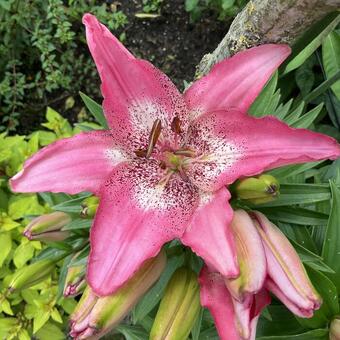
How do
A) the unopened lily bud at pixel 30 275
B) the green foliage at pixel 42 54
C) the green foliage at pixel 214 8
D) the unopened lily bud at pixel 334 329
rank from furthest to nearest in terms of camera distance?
the green foliage at pixel 42 54
the green foliage at pixel 214 8
the unopened lily bud at pixel 30 275
the unopened lily bud at pixel 334 329

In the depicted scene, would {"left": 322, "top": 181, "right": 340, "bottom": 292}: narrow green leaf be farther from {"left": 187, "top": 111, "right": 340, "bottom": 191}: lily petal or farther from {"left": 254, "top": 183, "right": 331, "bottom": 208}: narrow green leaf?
{"left": 187, "top": 111, "right": 340, "bottom": 191}: lily petal

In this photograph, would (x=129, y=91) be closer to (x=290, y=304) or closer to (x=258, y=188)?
(x=258, y=188)

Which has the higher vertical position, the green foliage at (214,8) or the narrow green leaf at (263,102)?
the narrow green leaf at (263,102)

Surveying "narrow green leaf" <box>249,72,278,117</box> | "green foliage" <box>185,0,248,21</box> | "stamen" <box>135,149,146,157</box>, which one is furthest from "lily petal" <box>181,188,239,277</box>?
"green foliage" <box>185,0,248,21</box>

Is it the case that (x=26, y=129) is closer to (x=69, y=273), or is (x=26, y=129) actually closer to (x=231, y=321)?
(x=69, y=273)

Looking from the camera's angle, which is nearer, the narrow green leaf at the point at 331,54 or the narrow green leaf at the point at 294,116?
the narrow green leaf at the point at 294,116

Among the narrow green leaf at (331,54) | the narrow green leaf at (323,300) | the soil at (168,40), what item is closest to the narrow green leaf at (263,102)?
the narrow green leaf at (323,300)

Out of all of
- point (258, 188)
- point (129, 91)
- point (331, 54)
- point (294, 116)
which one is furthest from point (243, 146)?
point (331, 54)

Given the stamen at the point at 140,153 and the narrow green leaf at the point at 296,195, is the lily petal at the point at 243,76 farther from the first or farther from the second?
the narrow green leaf at the point at 296,195
